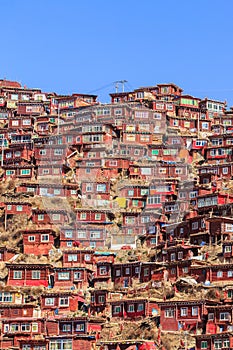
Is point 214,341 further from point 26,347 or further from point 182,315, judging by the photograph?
point 26,347

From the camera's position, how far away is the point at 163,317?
222ft

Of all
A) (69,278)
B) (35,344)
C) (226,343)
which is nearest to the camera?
(226,343)

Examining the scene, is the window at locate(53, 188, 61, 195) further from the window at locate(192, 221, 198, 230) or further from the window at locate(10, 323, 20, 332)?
the window at locate(10, 323, 20, 332)

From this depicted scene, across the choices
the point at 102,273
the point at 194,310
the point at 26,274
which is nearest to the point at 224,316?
the point at 194,310

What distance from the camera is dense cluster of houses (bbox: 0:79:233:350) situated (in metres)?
67.8

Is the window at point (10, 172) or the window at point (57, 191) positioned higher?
the window at point (10, 172)

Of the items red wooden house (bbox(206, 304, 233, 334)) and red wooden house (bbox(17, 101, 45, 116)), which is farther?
red wooden house (bbox(17, 101, 45, 116))

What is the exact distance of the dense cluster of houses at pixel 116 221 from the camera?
222ft

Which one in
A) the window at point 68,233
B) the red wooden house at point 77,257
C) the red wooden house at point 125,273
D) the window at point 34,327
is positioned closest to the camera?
the window at point 34,327

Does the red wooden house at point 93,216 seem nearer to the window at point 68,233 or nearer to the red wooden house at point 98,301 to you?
the window at point 68,233

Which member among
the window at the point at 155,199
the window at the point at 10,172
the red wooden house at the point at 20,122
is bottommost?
the window at the point at 155,199

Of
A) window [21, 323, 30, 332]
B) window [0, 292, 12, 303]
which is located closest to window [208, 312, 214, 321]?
window [21, 323, 30, 332]

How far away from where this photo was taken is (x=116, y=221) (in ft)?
282

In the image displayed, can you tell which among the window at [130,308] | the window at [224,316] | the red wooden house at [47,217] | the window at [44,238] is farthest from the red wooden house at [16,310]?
the red wooden house at [47,217]
